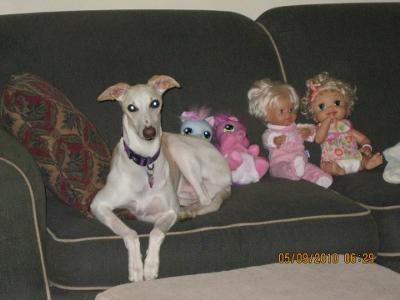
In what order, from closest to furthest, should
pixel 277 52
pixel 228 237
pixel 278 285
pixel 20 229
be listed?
pixel 278 285 → pixel 20 229 → pixel 228 237 → pixel 277 52

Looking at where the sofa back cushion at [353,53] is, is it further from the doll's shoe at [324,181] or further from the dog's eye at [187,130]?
the dog's eye at [187,130]

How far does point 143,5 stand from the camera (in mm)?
3740

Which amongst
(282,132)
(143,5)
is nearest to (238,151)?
(282,132)

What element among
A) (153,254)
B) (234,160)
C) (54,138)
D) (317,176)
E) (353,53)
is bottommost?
(153,254)

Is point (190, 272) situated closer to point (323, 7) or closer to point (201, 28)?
point (201, 28)

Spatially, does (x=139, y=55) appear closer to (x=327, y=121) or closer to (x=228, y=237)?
(x=327, y=121)

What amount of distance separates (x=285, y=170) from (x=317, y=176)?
163 millimetres

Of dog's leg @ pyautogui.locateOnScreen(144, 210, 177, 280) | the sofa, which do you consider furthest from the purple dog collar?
dog's leg @ pyautogui.locateOnScreen(144, 210, 177, 280)

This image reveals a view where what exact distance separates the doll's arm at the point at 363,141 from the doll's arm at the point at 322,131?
0.16 m

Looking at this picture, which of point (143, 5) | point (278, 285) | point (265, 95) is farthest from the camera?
point (143, 5)

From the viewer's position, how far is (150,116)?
256 cm

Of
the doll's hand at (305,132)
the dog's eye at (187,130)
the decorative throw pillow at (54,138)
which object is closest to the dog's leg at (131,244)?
the decorative throw pillow at (54,138)

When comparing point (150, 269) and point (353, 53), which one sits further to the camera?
point (353, 53)

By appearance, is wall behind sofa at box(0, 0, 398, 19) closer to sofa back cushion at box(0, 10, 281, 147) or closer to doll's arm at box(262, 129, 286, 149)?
sofa back cushion at box(0, 10, 281, 147)
